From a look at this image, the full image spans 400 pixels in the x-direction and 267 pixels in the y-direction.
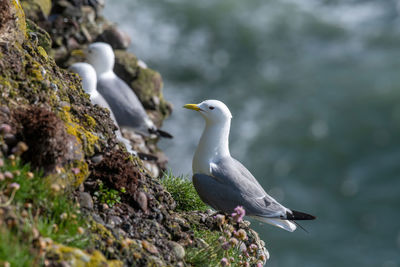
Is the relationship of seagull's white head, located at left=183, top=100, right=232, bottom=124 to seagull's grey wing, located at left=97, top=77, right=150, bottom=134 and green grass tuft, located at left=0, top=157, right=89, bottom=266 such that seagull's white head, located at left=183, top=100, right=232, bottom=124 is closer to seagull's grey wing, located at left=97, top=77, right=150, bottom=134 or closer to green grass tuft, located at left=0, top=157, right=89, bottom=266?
green grass tuft, located at left=0, top=157, right=89, bottom=266

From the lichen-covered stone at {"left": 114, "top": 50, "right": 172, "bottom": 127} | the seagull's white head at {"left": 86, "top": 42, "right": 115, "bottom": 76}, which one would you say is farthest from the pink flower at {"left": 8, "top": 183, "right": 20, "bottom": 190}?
the lichen-covered stone at {"left": 114, "top": 50, "right": 172, "bottom": 127}

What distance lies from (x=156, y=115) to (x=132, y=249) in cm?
581

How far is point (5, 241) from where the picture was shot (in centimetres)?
313

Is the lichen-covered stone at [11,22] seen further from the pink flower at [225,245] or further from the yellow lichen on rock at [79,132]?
the pink flower at [225,245]

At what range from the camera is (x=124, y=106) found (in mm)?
8453

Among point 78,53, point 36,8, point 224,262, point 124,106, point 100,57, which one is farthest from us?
point 78,53

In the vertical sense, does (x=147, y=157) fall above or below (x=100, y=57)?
below

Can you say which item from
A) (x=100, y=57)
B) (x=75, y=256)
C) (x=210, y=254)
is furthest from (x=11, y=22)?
(x=100, y=57)

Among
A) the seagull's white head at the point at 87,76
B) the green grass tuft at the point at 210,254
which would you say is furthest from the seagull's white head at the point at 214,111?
the seagull's white head at the point at 87,76

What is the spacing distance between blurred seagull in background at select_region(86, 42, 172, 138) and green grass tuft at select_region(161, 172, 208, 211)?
2.93m

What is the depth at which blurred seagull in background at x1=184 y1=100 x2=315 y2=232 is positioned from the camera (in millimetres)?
5211

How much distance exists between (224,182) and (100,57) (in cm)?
416

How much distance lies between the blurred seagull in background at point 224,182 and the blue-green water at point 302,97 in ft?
20.5

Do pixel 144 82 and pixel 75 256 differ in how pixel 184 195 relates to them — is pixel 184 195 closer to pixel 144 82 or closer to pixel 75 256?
pixel 75 256
